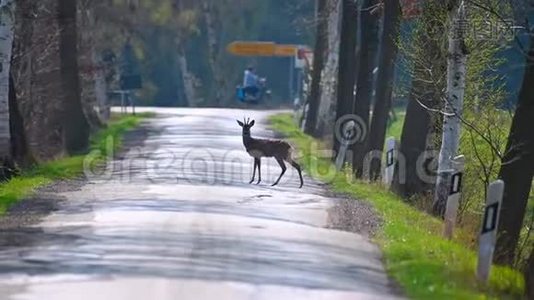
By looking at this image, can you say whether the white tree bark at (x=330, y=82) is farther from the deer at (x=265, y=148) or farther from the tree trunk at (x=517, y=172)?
the tree trunk at (x=517, y=172)

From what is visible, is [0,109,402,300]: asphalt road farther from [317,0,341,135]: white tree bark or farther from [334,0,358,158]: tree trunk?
[317,0,341,135]: white tree bark

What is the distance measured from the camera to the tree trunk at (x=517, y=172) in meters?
17.6

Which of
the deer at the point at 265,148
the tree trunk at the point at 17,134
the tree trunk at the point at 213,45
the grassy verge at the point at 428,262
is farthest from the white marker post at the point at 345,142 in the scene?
the tree trunk at the point at 213,45

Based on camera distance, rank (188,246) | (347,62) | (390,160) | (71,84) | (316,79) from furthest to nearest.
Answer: (316,79) < (71,84) < (347,62) < (390,160) < (188,246)

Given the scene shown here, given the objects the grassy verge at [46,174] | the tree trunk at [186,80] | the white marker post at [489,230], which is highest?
the white marker post at [489,230]

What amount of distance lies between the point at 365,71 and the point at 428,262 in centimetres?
1673

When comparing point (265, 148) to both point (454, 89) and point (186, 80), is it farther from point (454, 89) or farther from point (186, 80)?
point (186, 80)

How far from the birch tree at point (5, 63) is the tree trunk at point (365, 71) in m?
8.59

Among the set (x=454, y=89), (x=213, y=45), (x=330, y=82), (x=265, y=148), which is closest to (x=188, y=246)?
(x=454, y=89)

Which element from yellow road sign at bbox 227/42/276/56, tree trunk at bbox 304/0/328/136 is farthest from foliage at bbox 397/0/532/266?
yellow road sign at bbox 227/42/276/56

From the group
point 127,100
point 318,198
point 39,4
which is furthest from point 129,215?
point 127,100

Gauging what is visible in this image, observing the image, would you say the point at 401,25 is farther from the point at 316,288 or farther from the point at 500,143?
the point at 316,288

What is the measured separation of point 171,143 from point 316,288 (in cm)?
2602

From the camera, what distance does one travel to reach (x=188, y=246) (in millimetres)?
16328
